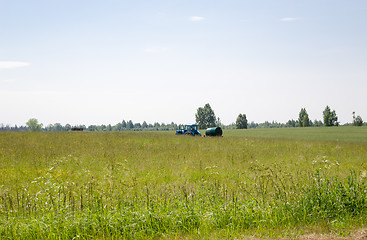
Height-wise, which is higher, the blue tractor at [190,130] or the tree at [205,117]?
the tree at [205,117]

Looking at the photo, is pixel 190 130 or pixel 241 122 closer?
pixel 190 130

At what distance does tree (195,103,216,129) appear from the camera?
101 meters

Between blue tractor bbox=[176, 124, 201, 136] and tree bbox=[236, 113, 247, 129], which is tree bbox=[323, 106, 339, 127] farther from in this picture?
blue tractor bbox=[176, 124, 201, 136]

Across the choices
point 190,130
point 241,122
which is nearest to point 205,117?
point 241,122

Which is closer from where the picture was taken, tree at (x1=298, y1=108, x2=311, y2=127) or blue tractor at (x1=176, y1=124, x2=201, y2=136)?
blue tractor at (x1=176, y1=124, x2=201, y2=136)

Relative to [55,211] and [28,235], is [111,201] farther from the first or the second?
[28,235]

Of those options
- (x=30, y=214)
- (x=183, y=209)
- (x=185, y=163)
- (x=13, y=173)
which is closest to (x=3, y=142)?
(x=13, y=173)

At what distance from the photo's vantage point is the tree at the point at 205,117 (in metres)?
101

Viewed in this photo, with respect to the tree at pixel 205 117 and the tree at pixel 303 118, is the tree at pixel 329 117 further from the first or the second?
the tree at pixel 205 117

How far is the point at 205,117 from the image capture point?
333 feet

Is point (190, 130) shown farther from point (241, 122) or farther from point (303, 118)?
point (303, 118)

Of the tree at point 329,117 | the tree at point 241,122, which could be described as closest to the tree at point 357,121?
the tree at point 329,117

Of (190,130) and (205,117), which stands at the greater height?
(205,117)

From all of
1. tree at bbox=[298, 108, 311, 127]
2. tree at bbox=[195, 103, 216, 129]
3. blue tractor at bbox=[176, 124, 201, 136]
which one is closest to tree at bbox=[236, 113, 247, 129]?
tree at bbox=[195, 103, 216, 129]
